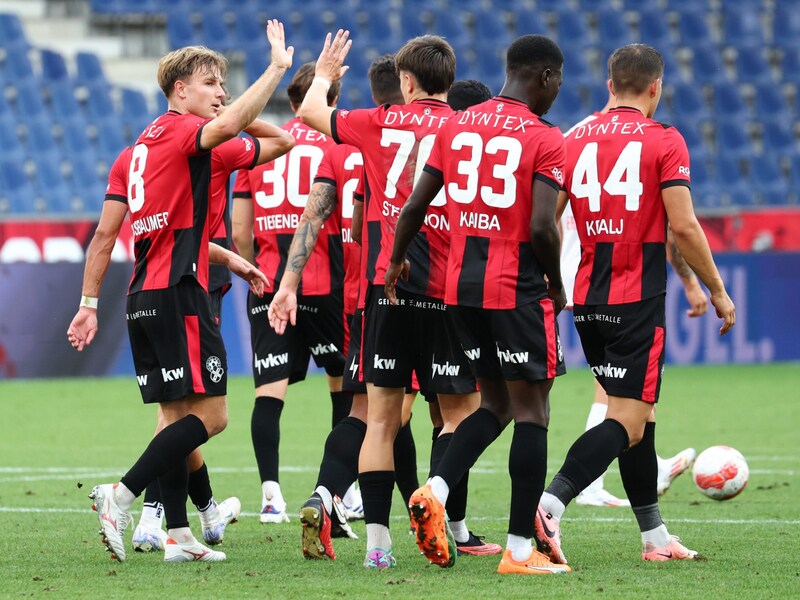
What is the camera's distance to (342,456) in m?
5.98

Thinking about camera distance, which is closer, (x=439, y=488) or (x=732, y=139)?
(x=439, y=488)

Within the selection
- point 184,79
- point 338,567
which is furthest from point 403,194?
point 338,567

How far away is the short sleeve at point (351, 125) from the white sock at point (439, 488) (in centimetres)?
146

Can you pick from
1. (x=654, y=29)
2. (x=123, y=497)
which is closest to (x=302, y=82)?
(x=123, y=497)

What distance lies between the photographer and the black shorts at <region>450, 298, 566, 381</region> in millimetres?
5254

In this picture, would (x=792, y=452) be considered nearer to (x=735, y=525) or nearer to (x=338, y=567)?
(x=735, y=525)

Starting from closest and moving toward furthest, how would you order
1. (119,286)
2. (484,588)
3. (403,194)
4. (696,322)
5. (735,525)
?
(484,588)
(403,194)
(735,525)
(119,286)
(696,322)

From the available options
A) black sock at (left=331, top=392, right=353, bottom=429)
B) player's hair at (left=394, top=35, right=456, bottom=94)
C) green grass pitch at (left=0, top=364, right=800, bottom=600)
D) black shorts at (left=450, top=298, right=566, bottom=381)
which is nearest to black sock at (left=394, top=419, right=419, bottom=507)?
green grass pitch at (left=0, top=364, right=800, bottom=600)

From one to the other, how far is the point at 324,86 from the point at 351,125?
0.23 meters

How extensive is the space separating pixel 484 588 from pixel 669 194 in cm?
183

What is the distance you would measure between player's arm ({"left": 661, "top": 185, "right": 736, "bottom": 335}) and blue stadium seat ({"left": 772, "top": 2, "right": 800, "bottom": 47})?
1958 centimetres

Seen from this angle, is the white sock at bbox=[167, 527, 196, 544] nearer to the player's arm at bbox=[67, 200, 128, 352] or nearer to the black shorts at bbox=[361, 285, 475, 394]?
the player's arm at bbox=[67, 200, 128, 352]

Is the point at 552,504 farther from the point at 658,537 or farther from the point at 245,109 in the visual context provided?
the point at 245,109

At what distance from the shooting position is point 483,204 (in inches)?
210
